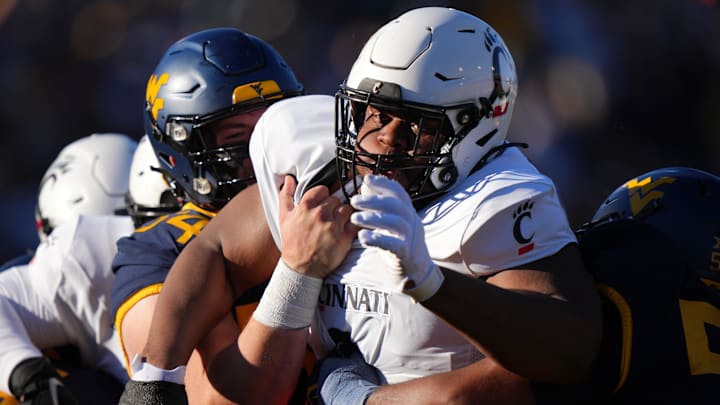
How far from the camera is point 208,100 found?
2775mm

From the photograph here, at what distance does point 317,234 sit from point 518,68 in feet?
12.1

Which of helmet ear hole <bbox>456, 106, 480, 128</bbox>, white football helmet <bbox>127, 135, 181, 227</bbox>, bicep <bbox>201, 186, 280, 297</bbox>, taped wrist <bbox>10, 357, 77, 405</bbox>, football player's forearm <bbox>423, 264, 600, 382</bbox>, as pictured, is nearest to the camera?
football player's forearm <bbox>423, 264, 600, 382</bbox>

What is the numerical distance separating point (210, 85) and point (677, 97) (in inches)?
121

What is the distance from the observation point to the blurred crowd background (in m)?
4.97

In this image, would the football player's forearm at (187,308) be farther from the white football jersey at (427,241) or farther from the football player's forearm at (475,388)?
the football player's forearm at (475,388)

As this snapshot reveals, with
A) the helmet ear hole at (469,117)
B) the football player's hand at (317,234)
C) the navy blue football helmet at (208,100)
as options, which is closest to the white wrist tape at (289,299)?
the football player's hand at (317,234)

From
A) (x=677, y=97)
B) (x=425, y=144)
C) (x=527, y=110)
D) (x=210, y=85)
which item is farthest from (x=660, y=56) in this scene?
(x=425, y=144)

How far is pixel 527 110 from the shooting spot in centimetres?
518

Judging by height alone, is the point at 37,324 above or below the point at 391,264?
below

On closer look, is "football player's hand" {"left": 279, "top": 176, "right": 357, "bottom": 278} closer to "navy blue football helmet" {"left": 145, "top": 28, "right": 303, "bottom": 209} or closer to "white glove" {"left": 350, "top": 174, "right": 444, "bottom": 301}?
"white glove" {"left": 350, "top": 174, "right": 444, "bottom": 301}

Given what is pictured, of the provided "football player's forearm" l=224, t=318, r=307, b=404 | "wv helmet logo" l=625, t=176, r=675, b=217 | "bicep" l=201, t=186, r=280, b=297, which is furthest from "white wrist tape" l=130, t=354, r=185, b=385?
"wv helmet logo" l=625, t=176, r=675, b=217

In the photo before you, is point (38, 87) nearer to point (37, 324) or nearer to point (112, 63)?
point (112, 63)

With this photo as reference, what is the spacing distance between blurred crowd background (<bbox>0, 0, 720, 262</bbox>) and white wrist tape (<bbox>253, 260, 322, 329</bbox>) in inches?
126

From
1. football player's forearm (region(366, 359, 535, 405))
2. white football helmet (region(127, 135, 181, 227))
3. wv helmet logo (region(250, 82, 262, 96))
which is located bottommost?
white football helmet (region(127, 135, 181, 227))
